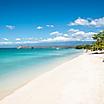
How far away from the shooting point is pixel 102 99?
1111 centimetres

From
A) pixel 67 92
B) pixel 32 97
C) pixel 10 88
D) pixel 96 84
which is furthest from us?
pixel 10 88

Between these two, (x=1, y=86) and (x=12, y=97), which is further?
(x=1, y=86)

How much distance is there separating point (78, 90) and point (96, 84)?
6.52ft

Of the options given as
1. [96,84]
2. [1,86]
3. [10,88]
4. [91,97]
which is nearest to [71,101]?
[91,97]

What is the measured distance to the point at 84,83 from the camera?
15586mm

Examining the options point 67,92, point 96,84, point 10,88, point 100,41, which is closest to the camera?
point 67,92

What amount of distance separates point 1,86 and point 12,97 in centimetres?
462

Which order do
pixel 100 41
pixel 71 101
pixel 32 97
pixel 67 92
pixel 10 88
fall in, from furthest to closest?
pixel 100 41 < pixel 10 88 < pixel 67 92 < pixel 32 97 < pixel 71 101

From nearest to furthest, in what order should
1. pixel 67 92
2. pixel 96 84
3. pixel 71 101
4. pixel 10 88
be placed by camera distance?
1. pixel 71 101
2. pixel 67 92
3. pixel 96 84
4. pixel 10 88

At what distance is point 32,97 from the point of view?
12172 millimetres

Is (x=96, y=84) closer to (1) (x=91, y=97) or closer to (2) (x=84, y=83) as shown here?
(2) (x=84, y=83)

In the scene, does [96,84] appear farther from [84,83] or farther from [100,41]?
[100,41]

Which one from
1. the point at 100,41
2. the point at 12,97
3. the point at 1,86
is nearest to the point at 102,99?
the point at 12,97

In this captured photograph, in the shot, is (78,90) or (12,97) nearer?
(12,97)
